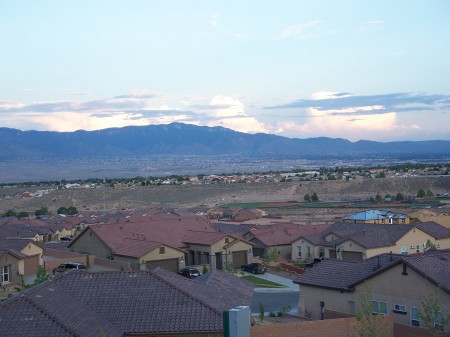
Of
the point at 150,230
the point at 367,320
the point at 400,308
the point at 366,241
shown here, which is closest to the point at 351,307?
the point at 400,308

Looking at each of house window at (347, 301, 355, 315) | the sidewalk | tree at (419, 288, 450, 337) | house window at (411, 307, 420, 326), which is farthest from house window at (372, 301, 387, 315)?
the sidewalk

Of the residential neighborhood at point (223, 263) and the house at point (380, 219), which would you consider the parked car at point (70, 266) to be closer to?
the residential neighborhood at point (223, 263)

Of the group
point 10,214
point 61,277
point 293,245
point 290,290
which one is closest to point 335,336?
point 61,277

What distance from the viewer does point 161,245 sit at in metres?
43.1

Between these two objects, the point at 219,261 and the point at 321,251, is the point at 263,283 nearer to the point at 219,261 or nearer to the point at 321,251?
the point at 219,261

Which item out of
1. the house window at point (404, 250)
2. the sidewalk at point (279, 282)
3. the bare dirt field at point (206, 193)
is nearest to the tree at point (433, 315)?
the sidewalk at point (279, 282)

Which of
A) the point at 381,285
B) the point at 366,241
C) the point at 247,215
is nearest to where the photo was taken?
the point at 381,285

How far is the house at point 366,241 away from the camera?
44312 mm

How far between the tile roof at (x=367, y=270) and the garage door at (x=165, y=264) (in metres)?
16.4

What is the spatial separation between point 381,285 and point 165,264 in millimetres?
20747

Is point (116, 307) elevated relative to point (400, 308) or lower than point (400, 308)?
elevated

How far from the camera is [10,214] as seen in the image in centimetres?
9744

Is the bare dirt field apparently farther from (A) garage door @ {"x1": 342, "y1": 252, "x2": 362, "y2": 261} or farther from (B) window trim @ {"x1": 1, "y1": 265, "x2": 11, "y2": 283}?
(B) window trim @ {"x1": 1, "y1": 265, "x2": 11, "y2": 283}

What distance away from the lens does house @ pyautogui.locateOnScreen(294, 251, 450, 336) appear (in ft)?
76.5
